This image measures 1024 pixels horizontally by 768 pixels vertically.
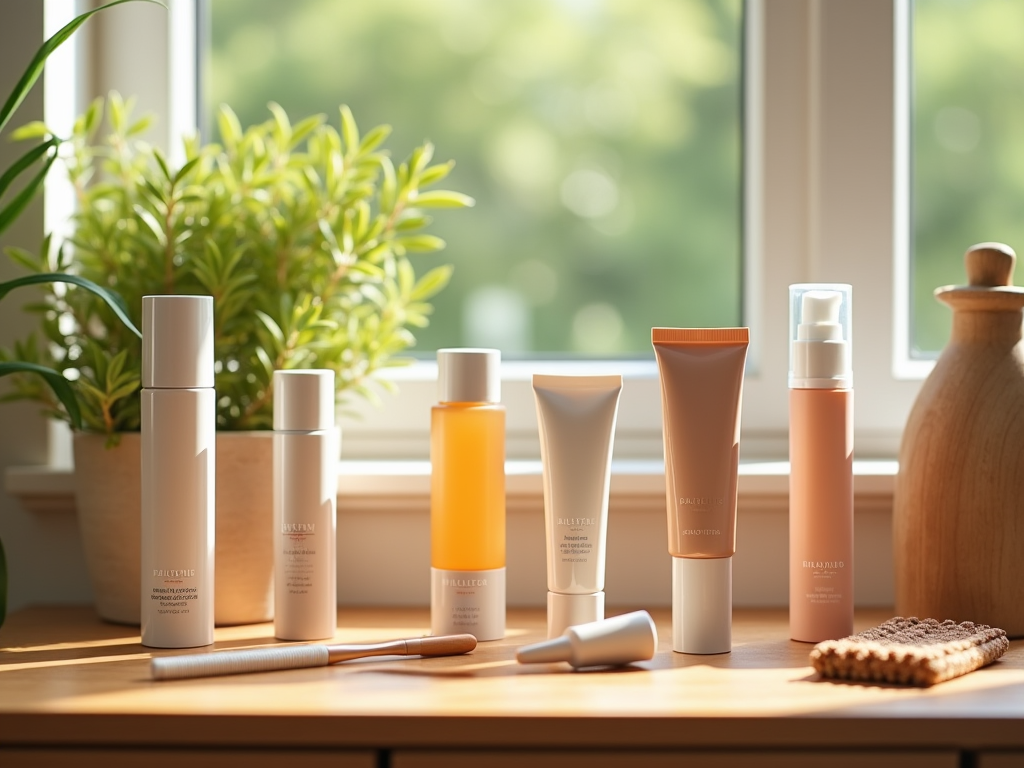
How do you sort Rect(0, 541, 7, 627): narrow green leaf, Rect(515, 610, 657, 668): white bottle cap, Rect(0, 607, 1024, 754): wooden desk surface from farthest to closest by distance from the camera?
Rect(0, 541, 7, 627): narrow green leaf
Rect(515, 610, 657, 668): white bottle cap
Rect(0, 607, 1024, 754): wooden desk surface

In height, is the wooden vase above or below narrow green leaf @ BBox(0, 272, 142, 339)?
below

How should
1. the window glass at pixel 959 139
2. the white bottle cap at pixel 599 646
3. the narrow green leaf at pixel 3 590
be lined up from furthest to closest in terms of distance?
the window glass at pixel 959 139
the narrow green leaf at pixel 3 590
the white bottle cap at pixel 599 646

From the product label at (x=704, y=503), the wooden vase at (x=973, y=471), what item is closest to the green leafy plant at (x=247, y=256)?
the product label at (x=704, y=503)

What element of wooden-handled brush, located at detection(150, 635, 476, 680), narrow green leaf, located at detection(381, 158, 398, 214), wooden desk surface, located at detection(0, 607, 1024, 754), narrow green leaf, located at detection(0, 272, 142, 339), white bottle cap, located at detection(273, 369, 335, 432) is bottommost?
wooden desk surface, located at detection(0, 607, 1024, 754)

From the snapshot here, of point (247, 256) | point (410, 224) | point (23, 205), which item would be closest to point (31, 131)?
point (23, 205)

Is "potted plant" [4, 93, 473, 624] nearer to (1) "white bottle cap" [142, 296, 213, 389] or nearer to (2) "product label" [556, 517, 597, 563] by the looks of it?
(1) "white bottle cap" [142, 296, 213, 389]

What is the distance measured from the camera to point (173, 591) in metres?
0.73

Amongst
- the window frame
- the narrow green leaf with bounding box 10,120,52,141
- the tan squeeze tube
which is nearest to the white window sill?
the window frame

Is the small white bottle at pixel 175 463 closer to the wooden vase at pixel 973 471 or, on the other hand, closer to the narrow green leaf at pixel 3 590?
the narrow green leaf at pixel 3 590

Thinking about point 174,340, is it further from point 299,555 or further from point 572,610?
point 572,610

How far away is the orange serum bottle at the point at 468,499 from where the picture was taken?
77 centimetres

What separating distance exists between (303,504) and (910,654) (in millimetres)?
441

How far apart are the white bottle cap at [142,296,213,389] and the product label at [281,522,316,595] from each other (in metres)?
0.13

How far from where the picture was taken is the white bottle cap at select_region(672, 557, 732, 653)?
721 millimetres
